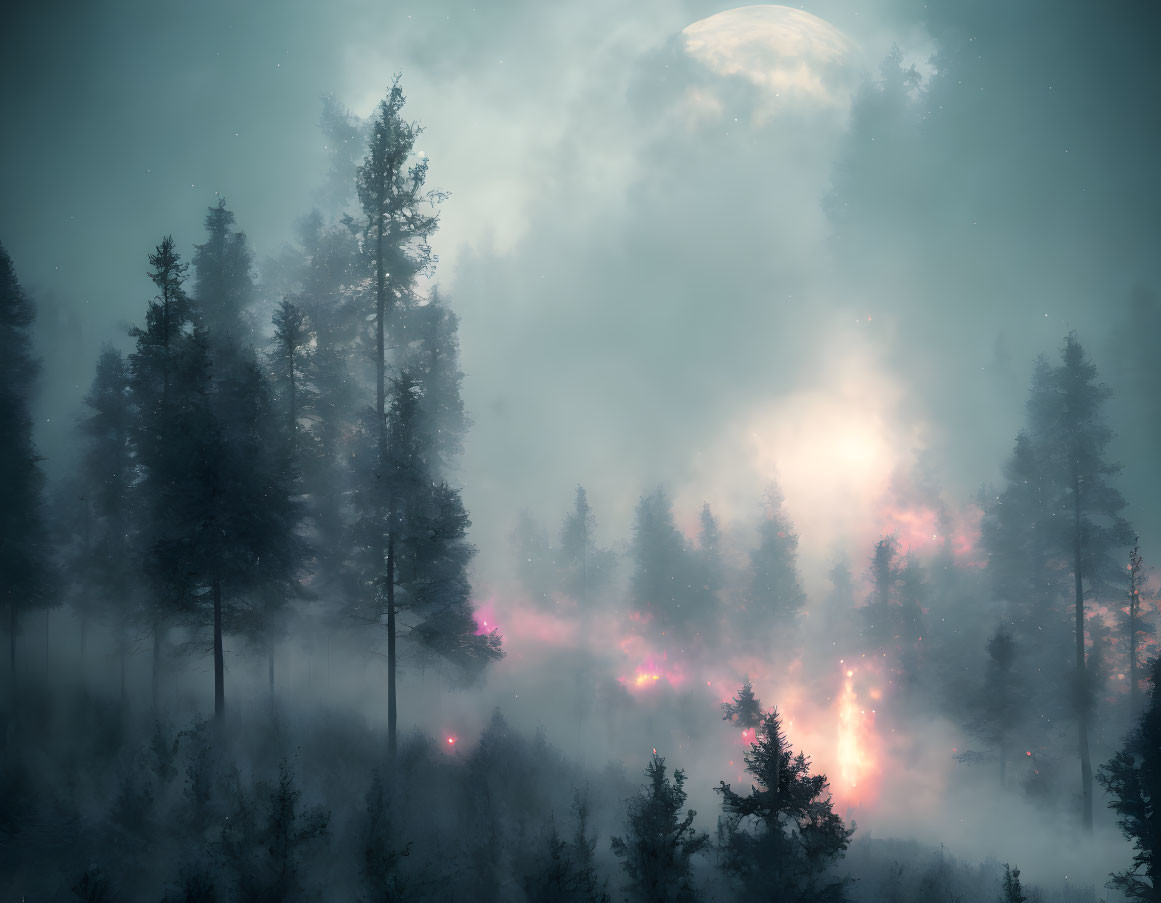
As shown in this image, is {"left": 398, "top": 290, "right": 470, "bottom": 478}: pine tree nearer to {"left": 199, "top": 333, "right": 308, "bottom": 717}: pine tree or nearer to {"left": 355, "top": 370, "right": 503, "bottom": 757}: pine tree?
{"left": 355, "top": 370, "right": 503, "bottom": 757}: pine tree

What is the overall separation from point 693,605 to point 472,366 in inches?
4396

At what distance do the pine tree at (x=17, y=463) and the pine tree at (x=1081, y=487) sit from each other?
44.6 meters

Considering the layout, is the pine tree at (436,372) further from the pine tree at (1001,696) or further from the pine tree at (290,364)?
the pine tree at (1001,696)

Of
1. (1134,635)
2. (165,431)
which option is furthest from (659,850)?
(1134,635)

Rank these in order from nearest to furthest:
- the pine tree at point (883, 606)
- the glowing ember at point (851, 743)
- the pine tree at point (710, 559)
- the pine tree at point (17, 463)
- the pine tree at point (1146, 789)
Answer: the pine tree at point (1146, 789) → the pine tree at point (17, 463) → the glowing ember at point (851, 743) → the pine tree at point (883, 606) → the pine tree at point (710, 559)

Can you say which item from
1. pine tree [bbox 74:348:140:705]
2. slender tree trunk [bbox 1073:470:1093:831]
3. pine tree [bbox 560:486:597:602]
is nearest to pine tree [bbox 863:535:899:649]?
slender tree trunk [bbox 1073:470:1093:831]

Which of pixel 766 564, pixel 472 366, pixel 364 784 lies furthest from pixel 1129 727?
pixel 472 366

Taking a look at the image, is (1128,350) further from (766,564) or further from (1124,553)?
(766,564)

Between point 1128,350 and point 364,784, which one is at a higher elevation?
point 1128,350

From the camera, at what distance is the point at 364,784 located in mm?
17609

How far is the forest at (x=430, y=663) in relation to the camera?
45.4 feet

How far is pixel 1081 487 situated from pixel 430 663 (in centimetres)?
2954

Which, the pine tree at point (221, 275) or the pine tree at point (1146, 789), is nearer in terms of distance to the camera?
the pine tree at point (1146, 789)

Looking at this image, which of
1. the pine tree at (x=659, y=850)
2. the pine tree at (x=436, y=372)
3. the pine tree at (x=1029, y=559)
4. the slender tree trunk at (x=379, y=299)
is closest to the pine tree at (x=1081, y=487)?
the pine tree at (x=1029, y=559)
